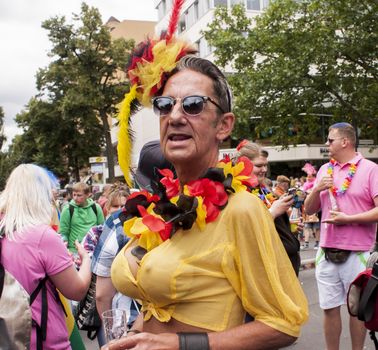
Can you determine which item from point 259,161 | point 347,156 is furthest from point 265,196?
point 347,156

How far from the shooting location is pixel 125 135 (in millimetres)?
2309

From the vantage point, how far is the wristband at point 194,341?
5.16 ft

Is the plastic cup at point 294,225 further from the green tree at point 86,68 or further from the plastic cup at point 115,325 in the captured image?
the green tree at point 86,68

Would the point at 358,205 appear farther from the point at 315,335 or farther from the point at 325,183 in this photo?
the point at 315,335

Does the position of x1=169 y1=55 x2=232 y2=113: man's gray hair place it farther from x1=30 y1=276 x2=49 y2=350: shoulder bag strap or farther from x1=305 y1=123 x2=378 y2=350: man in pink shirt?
x1=305 y1=123 x2=378 y2=350: man in pink shirt

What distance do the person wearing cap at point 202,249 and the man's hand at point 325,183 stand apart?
7.70ft

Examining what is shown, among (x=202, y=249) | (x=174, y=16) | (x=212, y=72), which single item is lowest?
(x=202, y=249)

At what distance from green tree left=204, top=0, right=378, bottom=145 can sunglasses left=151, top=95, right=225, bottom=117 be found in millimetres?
15010

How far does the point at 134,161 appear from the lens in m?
2.52

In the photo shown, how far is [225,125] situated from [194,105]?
18 cm

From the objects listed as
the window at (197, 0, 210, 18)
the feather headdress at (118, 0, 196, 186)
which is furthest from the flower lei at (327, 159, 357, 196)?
the window at (197, 0, 210, 18)

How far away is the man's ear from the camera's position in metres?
1.90

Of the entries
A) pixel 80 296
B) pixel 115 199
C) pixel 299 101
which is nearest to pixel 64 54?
pixel 299 101

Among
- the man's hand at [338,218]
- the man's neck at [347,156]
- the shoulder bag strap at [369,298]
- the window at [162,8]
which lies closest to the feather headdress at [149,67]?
the shoulder bag strap at [369,298]
